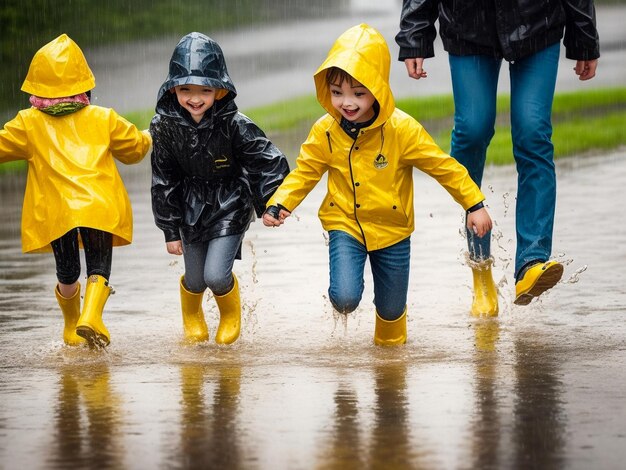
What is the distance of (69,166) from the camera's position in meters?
7.58

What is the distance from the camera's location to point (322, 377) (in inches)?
255

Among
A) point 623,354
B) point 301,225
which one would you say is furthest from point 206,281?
point 301,225

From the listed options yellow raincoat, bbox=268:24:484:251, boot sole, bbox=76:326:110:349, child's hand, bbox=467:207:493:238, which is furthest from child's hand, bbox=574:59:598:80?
boot sole, bbox=76:326:110:349

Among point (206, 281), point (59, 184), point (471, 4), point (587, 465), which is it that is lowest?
point (587, 465)

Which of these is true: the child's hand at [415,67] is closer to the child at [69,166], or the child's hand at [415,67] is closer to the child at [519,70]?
the child at [519,70]

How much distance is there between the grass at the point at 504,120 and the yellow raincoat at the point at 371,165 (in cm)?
737

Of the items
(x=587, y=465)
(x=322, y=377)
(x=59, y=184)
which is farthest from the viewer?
(x=59, y=184)

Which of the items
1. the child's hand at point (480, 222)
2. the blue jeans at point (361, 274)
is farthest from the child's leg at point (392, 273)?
the child's hand at point (480, 222)

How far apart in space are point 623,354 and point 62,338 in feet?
9.10

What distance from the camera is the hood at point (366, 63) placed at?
23.4ft

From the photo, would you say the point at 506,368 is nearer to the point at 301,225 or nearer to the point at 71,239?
the point at 71,239

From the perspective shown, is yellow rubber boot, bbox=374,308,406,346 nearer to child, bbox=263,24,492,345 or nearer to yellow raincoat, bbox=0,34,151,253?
child, bbox=263,24,492,345

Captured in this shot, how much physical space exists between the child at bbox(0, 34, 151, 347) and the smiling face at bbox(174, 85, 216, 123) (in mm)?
360

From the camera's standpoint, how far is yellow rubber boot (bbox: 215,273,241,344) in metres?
7.70
